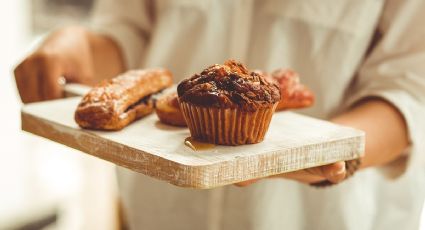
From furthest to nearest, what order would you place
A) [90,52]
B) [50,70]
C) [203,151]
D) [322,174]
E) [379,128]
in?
[90,52]
[50,70]
[379,128]
[322,174]
[203,151]

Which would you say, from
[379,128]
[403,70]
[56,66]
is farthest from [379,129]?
[56,66]

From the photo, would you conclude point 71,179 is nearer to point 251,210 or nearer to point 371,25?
point 251,210

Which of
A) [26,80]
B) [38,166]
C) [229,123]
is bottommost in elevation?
[38,166]

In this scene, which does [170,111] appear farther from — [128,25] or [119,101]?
[128,25]

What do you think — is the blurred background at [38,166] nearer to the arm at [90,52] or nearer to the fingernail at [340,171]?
the arm at [90,52]

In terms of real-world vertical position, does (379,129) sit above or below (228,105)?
below

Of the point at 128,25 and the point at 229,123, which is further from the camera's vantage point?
the point at 128,25

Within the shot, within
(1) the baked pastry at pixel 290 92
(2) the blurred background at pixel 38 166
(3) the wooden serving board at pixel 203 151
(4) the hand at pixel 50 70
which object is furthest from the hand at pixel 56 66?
(2) the blurred background at pixel 38 166

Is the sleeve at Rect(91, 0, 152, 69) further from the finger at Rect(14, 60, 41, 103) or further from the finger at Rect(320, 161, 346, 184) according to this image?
the finger at Rect(320, 161, 346, 184)
